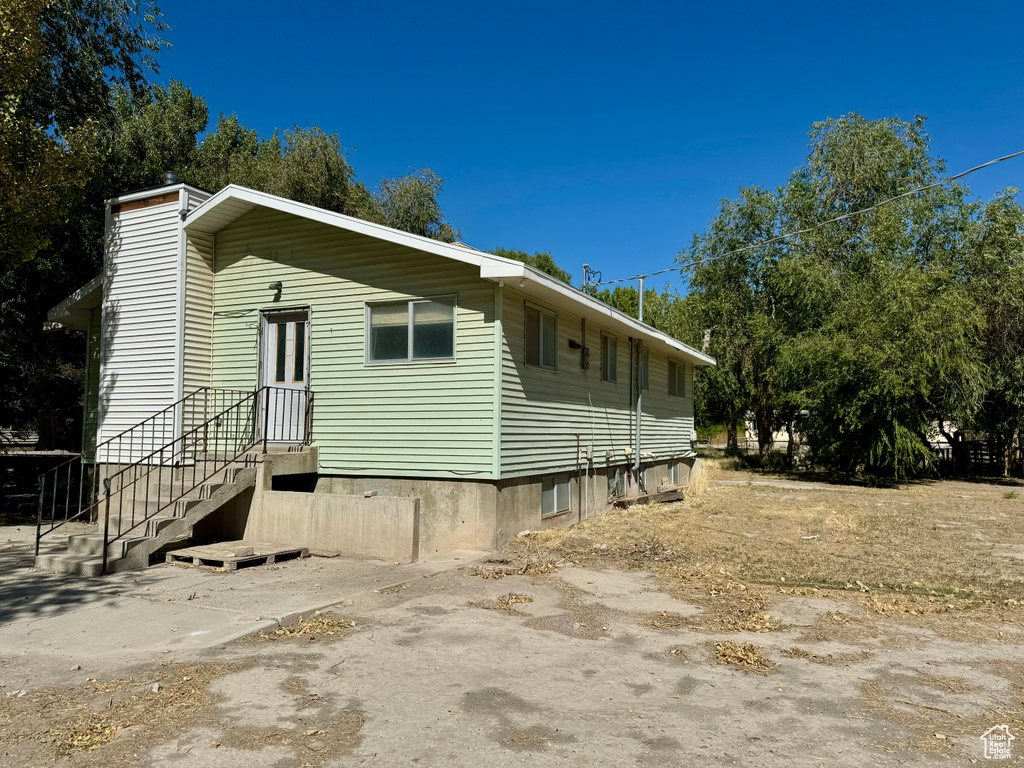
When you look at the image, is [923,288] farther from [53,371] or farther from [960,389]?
[53,371]

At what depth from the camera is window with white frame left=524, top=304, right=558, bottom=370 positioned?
11.9m

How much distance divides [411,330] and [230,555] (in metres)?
4.01

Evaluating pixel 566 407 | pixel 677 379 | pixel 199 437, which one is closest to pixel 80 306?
pixel 199 437

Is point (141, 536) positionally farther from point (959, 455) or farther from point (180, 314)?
point (959, 455)

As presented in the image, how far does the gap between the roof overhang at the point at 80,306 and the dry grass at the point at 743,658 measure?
12478mm

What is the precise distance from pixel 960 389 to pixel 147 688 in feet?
80.8

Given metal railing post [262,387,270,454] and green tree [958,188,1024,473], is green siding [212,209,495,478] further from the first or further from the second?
green tree [958,188,1024,473]

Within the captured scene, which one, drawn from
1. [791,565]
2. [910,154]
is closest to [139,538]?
A: [791,565]

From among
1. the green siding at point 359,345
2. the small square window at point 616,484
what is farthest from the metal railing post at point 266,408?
the small square window at point 616,484

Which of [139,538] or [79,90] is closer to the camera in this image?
[139,538]

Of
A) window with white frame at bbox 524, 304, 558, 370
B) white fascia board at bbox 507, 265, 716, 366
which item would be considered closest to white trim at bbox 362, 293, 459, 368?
white fascia board at bbox 507, 265, 716, 366

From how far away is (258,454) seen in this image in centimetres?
1134

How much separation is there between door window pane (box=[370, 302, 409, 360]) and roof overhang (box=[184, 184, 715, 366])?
1.07m

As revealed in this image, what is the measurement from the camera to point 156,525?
31.8 ft
